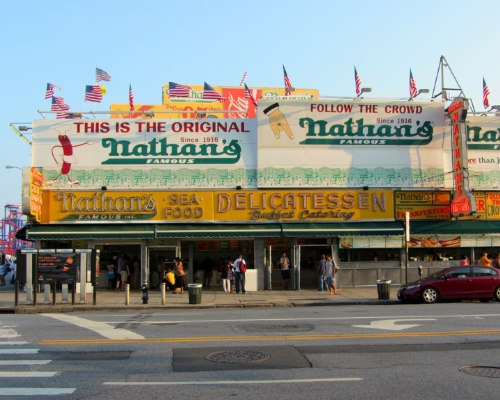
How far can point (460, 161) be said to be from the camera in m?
26.1

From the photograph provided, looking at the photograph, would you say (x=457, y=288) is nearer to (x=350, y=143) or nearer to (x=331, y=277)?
(x=331, y=277)

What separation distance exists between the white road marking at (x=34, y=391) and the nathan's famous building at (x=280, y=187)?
17.8 meters

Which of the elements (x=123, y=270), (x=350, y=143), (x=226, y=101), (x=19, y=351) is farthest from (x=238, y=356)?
(x=226, y=101)

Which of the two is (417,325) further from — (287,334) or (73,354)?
(73,354)

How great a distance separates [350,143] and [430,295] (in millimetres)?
9573

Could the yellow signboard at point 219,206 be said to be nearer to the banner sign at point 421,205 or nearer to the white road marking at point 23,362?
the banner sign at point 421,205

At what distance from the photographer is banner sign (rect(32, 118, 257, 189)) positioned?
86.7 feet

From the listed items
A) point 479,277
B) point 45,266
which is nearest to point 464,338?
point 479,277

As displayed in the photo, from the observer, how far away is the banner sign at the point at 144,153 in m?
26.4

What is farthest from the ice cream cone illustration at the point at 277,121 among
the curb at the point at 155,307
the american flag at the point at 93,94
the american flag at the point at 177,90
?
the curb at the point at 155,307

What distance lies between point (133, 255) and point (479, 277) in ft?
50.0

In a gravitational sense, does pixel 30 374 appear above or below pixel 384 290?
below

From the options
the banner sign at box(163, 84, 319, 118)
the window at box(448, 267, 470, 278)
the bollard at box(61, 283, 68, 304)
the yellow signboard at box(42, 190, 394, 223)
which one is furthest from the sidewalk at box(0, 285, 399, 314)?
the banner sign at box(163, 84, 319, 118)

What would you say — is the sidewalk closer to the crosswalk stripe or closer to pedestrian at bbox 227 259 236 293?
pedestrian at bbox 227 259 236 293
